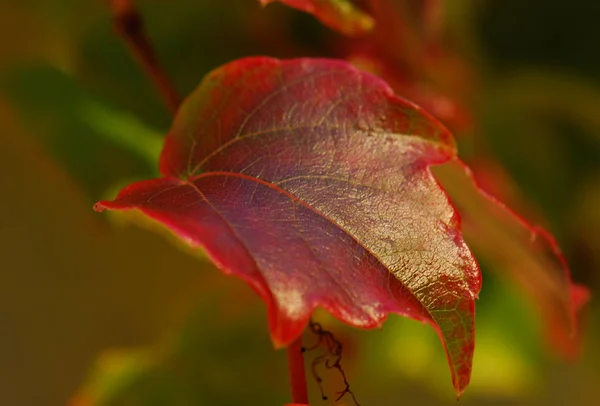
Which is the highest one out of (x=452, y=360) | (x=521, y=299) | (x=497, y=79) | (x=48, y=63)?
(x=48, y=63)

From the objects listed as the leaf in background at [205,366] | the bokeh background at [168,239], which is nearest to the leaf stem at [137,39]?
the bokeh background at [168,239]

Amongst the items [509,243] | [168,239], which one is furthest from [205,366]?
[509,243]

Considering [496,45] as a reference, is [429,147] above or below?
above

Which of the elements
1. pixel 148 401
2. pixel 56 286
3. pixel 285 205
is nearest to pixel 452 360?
pixel 285 205

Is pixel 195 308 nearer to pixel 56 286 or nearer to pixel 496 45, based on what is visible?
pixel 56 286

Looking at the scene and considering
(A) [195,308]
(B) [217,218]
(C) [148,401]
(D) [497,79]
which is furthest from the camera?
(D) [497,79]

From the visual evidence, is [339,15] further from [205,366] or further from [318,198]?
[205,366]

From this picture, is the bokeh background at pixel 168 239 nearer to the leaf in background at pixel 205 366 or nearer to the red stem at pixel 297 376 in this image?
the leaf in background at pixel 205 366
